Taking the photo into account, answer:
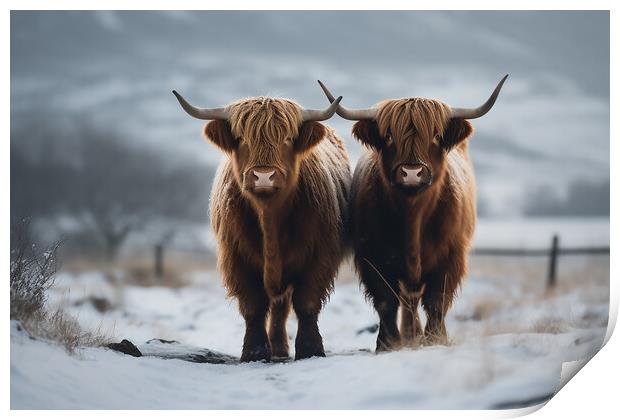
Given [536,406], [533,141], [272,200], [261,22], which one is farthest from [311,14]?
[536,406]

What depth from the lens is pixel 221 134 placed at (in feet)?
14.5

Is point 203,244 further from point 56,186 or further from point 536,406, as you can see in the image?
point 536,406

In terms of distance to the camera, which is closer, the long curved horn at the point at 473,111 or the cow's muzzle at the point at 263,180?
the cow's muzzle at the point at 263,180

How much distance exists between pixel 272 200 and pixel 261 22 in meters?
1.04

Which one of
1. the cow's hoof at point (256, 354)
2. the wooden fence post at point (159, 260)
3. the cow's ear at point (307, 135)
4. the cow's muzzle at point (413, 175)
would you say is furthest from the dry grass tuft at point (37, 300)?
the wooden fence post at point (159, 260)

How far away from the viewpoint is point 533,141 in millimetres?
5684

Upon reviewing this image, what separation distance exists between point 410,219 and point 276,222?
78 cm

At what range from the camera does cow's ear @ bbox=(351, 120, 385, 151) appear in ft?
15.0

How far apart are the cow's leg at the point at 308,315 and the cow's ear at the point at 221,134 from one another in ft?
3.07

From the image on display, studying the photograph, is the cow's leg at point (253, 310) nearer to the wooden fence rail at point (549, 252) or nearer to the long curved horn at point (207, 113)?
the long curved horn at point (207, 113)

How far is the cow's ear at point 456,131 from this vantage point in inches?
180

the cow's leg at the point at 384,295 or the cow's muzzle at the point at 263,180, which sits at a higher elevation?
the cow's muzzle at the point at 263,180

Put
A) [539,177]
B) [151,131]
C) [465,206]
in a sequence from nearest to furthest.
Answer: [465,206], [539,177], [151,131]

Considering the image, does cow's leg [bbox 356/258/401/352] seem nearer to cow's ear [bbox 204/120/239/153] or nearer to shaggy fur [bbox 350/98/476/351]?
shaggy fur [bbox 350/98/476/351]
